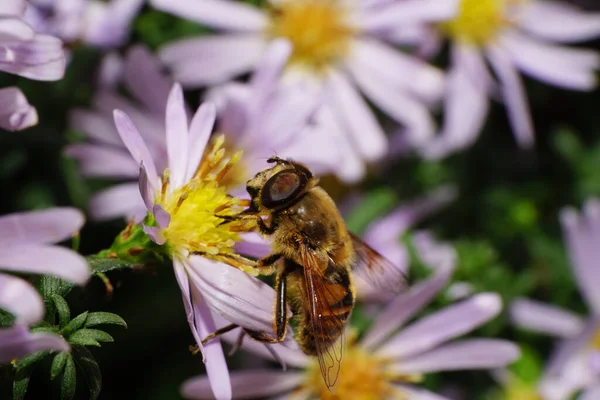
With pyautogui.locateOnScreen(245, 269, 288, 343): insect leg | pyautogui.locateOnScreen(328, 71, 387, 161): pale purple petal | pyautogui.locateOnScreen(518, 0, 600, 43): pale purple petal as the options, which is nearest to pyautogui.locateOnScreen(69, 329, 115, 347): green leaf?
pyautogui.locateOnScreen(245, 269, 288, 343): insect leg

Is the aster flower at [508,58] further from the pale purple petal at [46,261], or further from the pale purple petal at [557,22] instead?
the pale purple petal at [46,261]

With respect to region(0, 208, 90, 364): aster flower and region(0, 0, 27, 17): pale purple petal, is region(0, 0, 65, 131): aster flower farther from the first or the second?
region(0, 208, 90, 364): aster flower

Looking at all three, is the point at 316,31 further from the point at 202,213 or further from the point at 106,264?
the point at 106,264

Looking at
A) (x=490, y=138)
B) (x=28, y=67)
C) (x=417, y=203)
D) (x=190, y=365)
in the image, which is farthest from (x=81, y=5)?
(x=490, y=138)

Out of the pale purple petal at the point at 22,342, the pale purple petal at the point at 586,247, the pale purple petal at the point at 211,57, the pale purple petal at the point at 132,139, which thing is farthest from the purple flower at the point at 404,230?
the pale purple petal at the point at 22,342

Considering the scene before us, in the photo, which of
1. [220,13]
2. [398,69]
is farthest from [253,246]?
[398,69]
